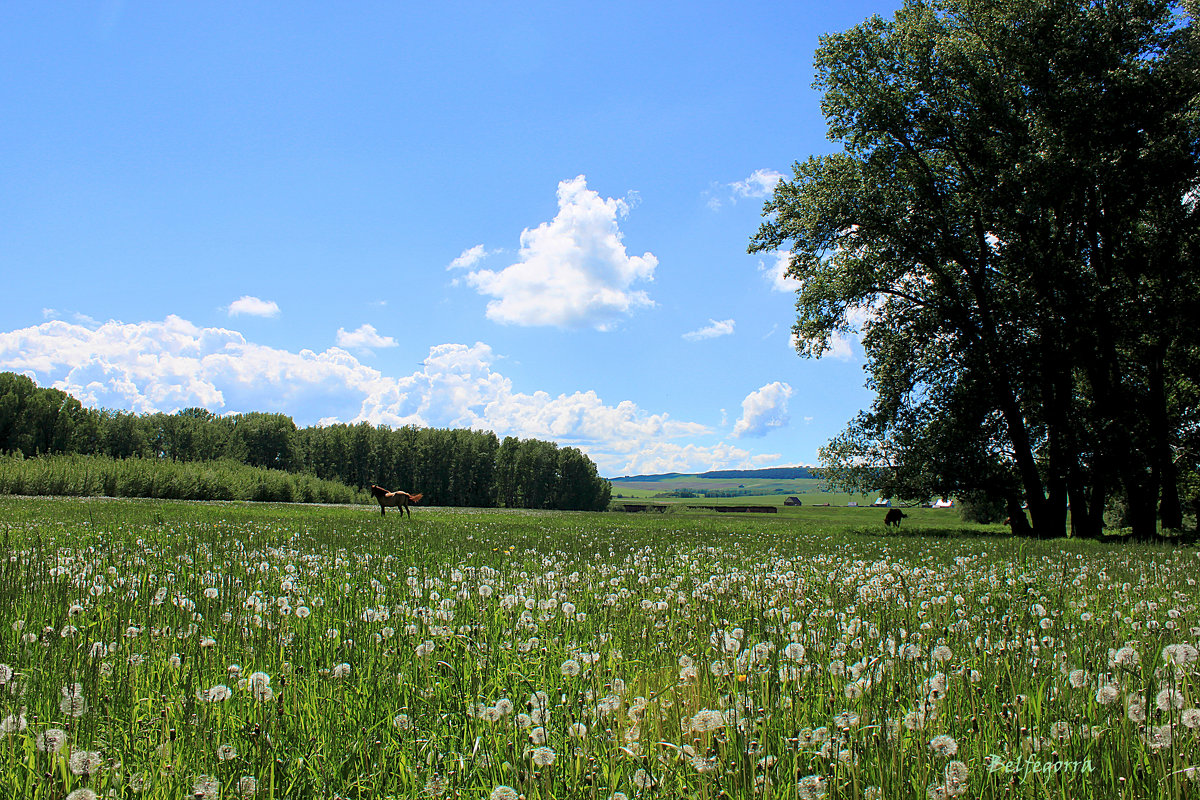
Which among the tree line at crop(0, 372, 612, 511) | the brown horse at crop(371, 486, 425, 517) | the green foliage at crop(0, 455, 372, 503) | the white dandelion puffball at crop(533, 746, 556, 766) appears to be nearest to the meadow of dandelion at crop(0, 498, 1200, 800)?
the white dandelion puffball at crop(533, 746, 556, 766)

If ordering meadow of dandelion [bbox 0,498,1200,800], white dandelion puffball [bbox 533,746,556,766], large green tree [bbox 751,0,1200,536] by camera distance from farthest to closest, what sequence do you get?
1. large green tree [bbox 751,0,1200,536]
2. meadow of dandelion [bbox 0,498,1200,800]
3. white dandelion puffball [bbox 533,746,556,766]

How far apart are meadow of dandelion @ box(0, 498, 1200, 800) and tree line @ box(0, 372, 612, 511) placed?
7779cm

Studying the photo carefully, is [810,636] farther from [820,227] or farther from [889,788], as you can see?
[820,227]

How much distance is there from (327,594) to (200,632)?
69.3 inches

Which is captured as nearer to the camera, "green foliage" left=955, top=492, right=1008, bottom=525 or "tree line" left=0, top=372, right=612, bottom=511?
"green foliage" left=955, top=492, right=1008, bottom=525

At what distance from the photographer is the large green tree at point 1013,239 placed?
21188 millimetres

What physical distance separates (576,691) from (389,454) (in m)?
102

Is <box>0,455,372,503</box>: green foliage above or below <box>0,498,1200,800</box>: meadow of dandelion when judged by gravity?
below

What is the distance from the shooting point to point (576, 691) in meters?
3.14

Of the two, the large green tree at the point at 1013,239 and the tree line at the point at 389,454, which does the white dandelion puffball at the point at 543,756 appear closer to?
the large green tree at the point at 1013,239

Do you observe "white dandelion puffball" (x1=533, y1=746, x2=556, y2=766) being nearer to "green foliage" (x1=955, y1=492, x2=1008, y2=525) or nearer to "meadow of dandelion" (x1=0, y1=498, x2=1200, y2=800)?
"meadow of dandelion" (x1=0, y1=498, x2=1200, y2=800)

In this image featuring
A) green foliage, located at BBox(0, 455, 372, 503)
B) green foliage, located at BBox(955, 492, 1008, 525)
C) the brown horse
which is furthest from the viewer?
green foliage, located at BBox(955, 492, 1008, 525)

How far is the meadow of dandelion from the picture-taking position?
2.27 meters

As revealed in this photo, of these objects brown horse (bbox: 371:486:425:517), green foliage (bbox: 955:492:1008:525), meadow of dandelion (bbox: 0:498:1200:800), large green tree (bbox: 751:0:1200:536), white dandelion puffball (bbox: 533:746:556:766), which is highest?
large green tree (bbox: 751:0:1200:536)
